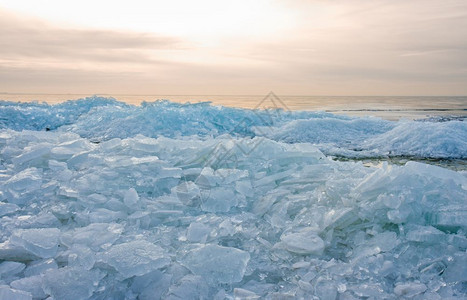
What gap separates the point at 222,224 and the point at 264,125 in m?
13.2

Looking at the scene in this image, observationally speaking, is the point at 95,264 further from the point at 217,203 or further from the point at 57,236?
the point at 217,203

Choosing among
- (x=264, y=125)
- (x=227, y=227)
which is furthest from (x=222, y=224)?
(x=264, y=125)

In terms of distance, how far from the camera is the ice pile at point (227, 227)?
240 centimetres

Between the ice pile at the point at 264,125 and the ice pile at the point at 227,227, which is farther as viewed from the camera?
the ice pile at the point at 264,125

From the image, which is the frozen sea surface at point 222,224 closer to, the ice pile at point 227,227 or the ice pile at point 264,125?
the ice pile at point 227,227

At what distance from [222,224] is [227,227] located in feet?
0.18

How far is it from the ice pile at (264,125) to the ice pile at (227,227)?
13.3ft

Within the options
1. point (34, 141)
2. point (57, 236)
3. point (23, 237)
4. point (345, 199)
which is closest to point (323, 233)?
point (345, 199)

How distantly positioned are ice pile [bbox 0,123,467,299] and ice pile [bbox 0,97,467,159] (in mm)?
4062

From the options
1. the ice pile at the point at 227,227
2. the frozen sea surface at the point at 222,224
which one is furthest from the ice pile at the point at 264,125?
the ice pile at the point at 227,227

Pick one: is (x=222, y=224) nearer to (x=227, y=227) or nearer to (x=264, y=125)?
(x=227, y=227)

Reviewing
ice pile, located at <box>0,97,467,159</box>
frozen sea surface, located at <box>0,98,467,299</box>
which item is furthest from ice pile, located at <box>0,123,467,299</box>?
ice pile, located at <box>0,97,467,159</box>

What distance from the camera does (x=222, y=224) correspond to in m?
3.09

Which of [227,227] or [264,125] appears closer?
[227,227]
